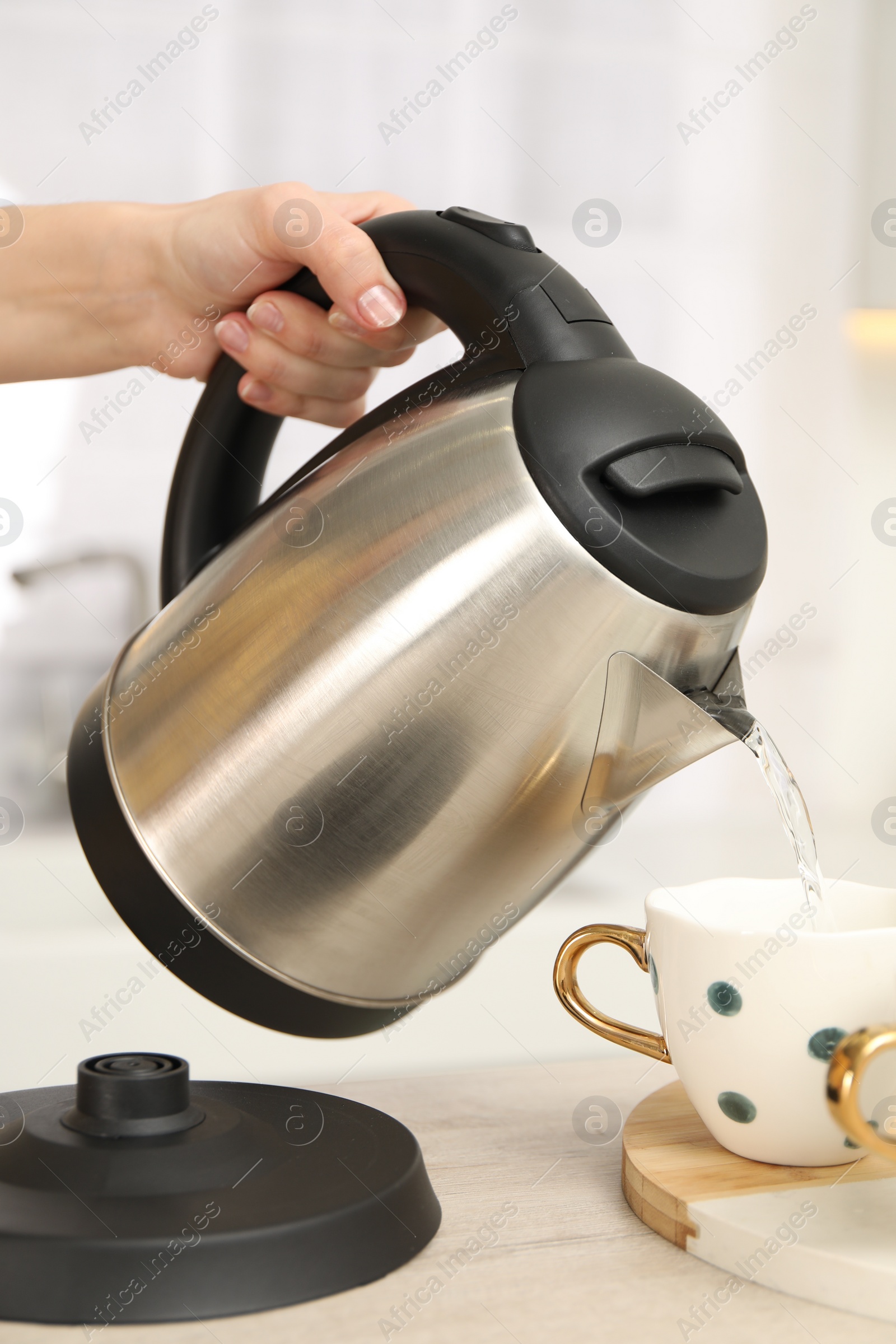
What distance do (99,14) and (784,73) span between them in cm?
86

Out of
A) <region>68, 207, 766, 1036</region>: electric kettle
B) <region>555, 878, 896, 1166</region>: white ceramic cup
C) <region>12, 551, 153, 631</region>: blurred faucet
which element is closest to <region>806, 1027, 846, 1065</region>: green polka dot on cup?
<region>555, 878, 896, 1166</region>: white ceramic cup

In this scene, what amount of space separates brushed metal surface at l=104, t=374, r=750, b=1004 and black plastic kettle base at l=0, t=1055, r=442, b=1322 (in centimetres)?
7

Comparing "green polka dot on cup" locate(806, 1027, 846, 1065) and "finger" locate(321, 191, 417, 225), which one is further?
"finger" locate(321, 191, 417, 225)

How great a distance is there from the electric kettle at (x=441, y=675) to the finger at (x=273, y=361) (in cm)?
12

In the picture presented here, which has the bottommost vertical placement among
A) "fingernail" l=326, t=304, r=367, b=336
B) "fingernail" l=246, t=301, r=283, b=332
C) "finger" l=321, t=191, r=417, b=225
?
"fingernail" l=246, t=301, r=283, b=332

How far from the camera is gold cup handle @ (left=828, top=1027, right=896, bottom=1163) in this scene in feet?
A: 1.35

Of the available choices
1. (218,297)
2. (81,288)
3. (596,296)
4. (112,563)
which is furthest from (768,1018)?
(596,296)

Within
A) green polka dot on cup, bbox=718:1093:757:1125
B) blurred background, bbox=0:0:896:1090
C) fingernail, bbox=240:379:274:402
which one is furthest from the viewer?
blurred background, bbox=0:0:896:1090

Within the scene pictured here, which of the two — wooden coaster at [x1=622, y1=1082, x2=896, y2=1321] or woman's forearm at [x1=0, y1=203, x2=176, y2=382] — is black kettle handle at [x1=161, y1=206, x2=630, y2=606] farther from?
wooden coaster at [x1=622, y1=1082, x2=896, y2=1321]

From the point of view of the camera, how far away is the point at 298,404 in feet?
2.10

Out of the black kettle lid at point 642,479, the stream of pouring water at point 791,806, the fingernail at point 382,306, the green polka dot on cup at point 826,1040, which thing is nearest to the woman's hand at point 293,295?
the fingernail at point 382,306

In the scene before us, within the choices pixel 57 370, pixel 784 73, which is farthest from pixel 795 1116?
pixel 784 73

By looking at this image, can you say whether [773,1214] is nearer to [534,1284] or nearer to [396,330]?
[534,1284]

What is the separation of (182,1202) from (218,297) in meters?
0.46
